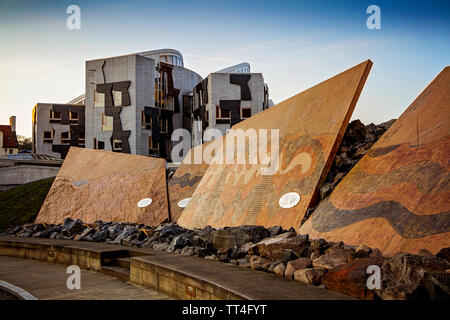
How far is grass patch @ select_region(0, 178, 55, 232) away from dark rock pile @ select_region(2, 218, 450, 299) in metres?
9.23

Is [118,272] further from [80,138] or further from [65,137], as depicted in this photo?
[65,137]

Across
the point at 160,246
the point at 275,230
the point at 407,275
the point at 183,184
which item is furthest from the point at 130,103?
the point at 407,275

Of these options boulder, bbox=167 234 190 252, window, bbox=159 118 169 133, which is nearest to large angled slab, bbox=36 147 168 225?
boulder, bbox=167 234 190 252

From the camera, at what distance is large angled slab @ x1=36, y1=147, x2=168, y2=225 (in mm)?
12211

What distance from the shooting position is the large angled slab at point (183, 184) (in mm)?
11992

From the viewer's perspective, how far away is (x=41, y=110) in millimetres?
40875

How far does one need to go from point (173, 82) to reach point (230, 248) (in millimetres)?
35624

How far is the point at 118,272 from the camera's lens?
24.1 ft

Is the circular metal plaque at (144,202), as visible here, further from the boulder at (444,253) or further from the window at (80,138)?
the window at (80,138)

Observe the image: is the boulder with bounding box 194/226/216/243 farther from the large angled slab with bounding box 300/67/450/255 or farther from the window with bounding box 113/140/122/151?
the window with bounding box 113/140/122/151

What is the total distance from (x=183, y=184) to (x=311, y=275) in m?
8.89

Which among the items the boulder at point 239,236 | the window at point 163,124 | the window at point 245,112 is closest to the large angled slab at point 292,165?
the boulder at point 239,236
